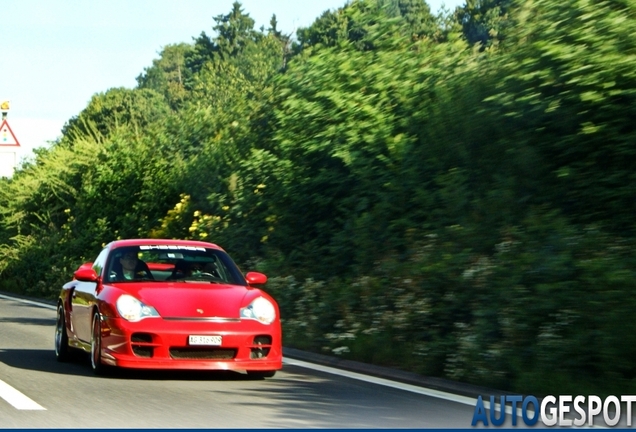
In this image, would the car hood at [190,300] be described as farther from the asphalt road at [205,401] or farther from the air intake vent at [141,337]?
the asphalt road at [205,401]

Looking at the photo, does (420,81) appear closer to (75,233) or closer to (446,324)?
(446,324)

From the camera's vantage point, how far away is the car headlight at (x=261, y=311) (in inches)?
491

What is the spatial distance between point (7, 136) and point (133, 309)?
80.7 feet

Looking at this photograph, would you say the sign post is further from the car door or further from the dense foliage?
the car door

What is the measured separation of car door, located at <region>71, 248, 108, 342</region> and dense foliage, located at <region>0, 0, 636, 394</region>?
3292 mm

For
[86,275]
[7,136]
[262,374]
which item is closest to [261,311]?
[262,374]

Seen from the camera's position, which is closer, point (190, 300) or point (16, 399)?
point (16, 399)

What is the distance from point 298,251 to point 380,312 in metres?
6.34

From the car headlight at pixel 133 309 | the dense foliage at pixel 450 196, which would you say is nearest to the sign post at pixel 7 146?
the dense foliage at pixel 450 196

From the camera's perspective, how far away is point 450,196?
16.2 metres

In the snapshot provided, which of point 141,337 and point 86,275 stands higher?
point 86,275

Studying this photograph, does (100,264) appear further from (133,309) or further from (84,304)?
(133,309)

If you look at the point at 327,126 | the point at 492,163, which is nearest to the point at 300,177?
the point at 327,126

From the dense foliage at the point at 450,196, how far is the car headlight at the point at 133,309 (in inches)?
118
